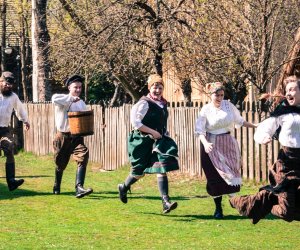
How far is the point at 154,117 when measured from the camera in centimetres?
1195

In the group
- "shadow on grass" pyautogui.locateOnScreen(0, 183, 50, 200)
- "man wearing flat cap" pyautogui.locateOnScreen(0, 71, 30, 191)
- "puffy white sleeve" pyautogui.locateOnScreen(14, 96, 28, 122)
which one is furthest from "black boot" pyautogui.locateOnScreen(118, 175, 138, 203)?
"puffy white sleeve" pyautogui.locateOnScreen(14, 96, 28, 122)

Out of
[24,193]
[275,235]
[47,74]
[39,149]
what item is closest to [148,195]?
[24,193]

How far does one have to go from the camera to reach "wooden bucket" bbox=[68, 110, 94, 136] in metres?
13.7

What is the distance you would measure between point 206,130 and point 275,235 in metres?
1.97

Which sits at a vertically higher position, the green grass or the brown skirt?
the brown skirt

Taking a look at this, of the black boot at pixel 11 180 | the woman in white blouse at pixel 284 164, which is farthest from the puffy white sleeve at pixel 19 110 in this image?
the woman in white blouse at pixel 284 164

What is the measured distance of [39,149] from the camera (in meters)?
23.2

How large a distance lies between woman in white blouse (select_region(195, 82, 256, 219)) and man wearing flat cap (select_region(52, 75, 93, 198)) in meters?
2.29

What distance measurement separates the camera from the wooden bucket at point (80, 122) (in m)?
13.7

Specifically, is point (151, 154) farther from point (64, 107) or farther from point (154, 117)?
point (64, 107)

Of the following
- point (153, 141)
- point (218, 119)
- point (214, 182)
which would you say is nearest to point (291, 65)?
point (218, 119)

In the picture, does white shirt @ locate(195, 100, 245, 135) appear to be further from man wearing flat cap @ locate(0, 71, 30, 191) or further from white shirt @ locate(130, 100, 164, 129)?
man wearing flat cap @ locate(0, 71, 30, 191)

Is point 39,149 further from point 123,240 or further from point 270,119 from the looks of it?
point 270,119

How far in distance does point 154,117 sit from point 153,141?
350 millimetres
